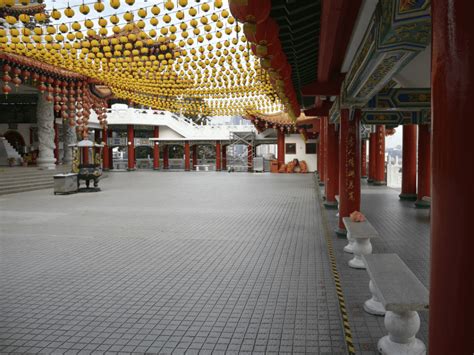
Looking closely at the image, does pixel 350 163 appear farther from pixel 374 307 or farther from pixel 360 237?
pixel 374 307

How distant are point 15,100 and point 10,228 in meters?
20.7

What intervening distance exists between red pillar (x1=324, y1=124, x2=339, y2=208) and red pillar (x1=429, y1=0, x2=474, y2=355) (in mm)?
9867

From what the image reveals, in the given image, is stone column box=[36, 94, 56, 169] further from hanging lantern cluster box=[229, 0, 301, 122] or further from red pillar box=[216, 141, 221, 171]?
hanging lantern cluster box=[229, 0, 301, 122]

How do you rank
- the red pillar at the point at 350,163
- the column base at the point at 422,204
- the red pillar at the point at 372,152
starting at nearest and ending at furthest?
the red pillar at the point at 350,163, the column base at the point at 422,204, the red pillar at the point at 372,152

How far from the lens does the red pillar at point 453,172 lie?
187 cm

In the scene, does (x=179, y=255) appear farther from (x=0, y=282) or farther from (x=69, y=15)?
(x=69, y=15)

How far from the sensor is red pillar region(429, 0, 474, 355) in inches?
73.6

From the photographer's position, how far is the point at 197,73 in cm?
1121

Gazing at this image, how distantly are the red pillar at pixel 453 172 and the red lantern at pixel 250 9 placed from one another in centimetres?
187

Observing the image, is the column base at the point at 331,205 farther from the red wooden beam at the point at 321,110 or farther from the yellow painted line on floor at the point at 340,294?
the yellow painted line on floor at the point at 340,294

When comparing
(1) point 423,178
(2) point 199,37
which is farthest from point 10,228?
(1) point 423,178

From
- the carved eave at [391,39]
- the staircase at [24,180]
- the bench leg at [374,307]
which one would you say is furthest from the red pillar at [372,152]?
the bench leg at [374,307]

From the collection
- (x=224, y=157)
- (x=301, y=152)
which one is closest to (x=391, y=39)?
(x=301, y=152)

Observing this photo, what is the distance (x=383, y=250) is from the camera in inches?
277
